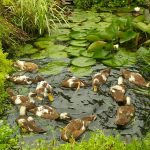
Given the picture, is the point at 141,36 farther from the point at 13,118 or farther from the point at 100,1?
the point at 13,118

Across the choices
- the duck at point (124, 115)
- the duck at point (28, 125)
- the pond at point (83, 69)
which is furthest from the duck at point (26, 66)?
the duck at point (124, 115)

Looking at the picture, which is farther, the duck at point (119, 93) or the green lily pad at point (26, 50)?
the green lily pad at point (26, 50)

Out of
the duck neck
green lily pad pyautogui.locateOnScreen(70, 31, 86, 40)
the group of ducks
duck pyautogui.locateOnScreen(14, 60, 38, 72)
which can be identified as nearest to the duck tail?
the group of ducks

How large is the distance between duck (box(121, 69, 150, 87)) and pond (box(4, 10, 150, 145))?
0.12m

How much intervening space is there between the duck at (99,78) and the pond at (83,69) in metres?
0.09

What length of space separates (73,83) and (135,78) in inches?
40.5

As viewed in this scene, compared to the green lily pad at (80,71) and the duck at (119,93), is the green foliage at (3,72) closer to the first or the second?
the green lily pad at (80,71)

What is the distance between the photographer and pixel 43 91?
6043 mm

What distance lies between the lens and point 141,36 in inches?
300

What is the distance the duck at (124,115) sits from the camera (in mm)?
5379

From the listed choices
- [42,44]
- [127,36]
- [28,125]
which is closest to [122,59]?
[127,36]

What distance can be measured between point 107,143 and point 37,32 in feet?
13.6

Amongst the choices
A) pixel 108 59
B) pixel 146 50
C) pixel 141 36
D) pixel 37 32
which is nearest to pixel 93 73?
pixel 108 59

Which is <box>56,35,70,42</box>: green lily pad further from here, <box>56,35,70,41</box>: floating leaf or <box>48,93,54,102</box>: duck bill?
<box>48,93,54,102</box>: duck bill
